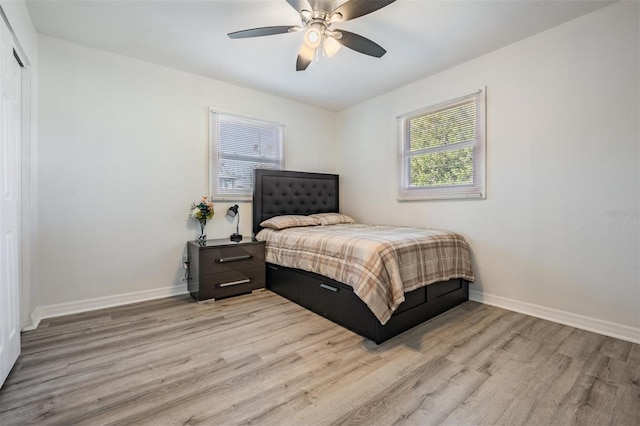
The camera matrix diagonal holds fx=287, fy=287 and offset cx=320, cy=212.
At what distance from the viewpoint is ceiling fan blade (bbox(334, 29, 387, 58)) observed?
7.19ft

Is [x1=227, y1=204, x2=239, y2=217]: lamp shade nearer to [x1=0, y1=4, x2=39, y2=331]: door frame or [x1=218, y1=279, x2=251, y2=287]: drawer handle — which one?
[x1=218, y1=279, x2=251, y2=287]: drawer handle

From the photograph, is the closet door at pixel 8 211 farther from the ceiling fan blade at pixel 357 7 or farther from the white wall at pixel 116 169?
the ceiling fan blade at pixel 357 7

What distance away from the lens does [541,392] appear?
1562 millimetres

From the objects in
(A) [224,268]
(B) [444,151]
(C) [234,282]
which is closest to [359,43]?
(B) [444,151]

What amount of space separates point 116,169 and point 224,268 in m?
1.48

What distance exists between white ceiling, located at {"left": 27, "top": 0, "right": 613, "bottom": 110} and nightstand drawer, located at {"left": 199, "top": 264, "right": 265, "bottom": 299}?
229cm

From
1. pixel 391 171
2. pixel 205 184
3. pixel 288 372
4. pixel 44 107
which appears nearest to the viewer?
pixel 288 372

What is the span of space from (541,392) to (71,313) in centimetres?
369

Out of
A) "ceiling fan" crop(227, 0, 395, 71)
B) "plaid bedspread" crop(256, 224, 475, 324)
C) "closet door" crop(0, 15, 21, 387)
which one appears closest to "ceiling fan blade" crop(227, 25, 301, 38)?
"ceiling fan" crop(227, 0, 395, 71)

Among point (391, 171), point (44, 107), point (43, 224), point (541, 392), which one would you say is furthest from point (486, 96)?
point (43, 224)

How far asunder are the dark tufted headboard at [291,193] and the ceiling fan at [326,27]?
1713 mm

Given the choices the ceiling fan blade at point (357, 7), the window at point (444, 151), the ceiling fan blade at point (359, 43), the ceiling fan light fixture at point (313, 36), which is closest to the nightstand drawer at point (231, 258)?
the window at point (444, 151)

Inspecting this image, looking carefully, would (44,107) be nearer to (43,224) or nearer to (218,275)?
(43,224)

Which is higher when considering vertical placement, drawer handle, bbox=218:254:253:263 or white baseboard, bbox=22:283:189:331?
drawer handle, bbox=218:254:253:263
